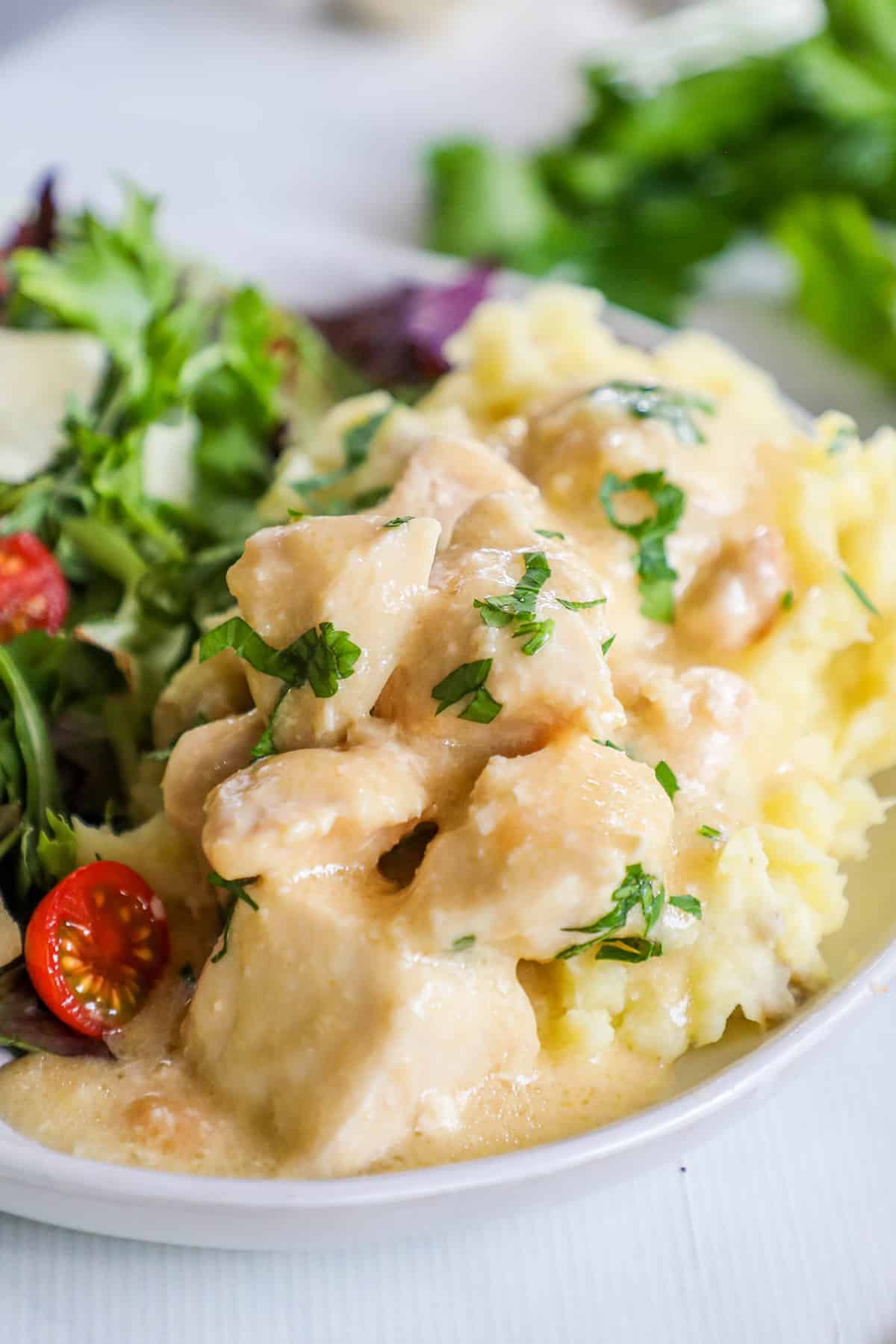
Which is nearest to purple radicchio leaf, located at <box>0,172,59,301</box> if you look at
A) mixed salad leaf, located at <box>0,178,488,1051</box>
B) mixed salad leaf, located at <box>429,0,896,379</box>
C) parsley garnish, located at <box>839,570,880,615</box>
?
mixed salad leaf, located at <box>0,178,488,1051</box>

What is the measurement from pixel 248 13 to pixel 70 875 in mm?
6571

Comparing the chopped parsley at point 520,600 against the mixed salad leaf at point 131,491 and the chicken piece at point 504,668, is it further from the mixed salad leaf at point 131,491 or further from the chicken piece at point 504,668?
the mixed salad leaf at point 131,491

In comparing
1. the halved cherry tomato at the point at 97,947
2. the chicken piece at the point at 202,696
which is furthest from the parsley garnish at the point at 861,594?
the halved cherry tomato at the point at 97,947

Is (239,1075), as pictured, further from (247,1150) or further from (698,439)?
(698,439)

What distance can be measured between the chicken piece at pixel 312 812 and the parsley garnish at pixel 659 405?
1.33 meters

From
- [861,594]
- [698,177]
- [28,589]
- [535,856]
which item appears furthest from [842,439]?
[698,177]

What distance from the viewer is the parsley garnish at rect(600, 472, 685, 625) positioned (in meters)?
3.33

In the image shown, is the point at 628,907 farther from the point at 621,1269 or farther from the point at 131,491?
the point at 131,491

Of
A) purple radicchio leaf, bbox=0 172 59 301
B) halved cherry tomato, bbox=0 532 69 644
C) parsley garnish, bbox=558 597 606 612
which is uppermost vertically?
parsley garnish, bbox=558 597 606 612

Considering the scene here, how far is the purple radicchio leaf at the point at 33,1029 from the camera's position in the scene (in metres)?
2.69

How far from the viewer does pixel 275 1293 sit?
105 inches

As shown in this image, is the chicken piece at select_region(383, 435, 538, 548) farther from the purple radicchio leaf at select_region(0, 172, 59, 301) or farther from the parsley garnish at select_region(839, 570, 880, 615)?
the purple radicchio leaf at select_region(0, 172, 59, 301)

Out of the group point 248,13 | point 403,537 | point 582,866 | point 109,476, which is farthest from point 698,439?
point 248,13

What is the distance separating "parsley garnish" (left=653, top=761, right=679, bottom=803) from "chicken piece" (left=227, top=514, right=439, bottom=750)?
0.65 meters
